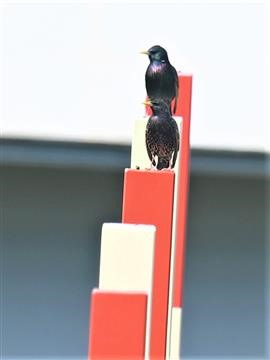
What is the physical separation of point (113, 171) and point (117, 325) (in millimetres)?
2134

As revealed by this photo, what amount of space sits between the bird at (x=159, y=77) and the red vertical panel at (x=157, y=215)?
0.81ft

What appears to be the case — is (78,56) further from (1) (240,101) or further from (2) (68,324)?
(2) (68,324)

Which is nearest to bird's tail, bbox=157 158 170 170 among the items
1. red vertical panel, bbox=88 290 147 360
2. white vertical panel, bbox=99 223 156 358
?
white vertical panel, bbox=99 223 156 358

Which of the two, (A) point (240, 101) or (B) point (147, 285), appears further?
(A) point (240, 101)

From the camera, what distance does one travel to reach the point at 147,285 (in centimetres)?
115

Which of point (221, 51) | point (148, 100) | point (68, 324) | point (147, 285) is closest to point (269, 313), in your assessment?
point (68, 324)

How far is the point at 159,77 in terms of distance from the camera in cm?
157

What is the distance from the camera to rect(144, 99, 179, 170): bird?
1.51 metres

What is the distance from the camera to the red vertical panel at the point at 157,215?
4.41 ft

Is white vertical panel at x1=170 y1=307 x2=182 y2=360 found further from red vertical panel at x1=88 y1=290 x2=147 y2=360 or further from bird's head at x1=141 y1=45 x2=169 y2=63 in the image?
red vertical panel at x1=88 y1=290 x2=147 y2=360

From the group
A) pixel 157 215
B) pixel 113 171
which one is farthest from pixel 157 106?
pixel 113 171

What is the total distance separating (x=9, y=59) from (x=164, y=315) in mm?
1873

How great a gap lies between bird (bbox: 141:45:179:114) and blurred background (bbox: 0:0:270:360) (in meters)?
1.42

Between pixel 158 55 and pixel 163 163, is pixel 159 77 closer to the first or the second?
pixel 158 55
